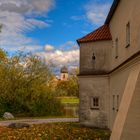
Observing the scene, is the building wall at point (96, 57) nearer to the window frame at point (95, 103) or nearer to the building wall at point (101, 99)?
the building wall at point (101, 99)

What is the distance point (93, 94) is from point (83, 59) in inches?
106

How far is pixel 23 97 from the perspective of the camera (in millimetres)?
40031

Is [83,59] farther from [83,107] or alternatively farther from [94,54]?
[83,107]

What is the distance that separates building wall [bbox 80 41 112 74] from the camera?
23.9m

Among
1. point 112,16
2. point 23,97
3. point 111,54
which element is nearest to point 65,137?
point 111,54

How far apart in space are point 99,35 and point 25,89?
1778 cm

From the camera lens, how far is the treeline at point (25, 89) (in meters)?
39.7

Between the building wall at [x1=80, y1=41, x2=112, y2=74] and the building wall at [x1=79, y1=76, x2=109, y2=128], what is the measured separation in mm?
617

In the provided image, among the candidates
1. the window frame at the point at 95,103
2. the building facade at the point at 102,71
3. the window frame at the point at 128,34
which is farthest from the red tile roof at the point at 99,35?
the window frame at the point at 128,34

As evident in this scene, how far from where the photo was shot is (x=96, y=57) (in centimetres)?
2444

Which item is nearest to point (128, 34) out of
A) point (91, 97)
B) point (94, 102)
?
point (91, 97)

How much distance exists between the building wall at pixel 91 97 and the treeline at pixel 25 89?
1631cm

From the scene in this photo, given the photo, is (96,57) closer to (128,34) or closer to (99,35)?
(99,35)

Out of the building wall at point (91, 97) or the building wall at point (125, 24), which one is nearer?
the building wall at point (125, 24)
